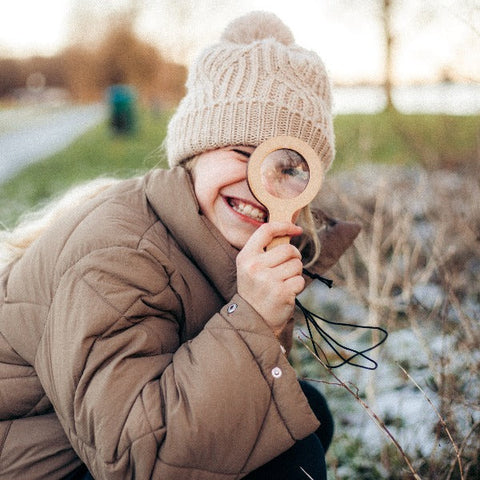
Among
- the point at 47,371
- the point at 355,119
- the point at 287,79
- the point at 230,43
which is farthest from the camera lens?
the point at 355,119

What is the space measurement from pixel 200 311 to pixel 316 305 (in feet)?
7.13

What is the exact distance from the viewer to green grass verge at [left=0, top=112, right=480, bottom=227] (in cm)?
346

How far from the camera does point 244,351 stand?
1.29 metres

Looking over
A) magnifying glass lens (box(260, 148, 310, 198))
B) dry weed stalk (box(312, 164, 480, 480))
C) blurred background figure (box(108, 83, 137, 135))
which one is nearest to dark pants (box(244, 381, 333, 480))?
dry weed stalk (box(312, 164, 480, 480))

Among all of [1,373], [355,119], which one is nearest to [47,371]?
[1,373]

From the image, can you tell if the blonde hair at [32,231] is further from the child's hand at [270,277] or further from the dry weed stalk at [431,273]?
the dry weed stalk at [431,273]

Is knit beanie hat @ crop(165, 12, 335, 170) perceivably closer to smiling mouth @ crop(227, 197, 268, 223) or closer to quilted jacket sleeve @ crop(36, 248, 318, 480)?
smiling mouth @ crop(227, 197, 268, 223)

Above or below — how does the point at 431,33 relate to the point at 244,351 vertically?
above

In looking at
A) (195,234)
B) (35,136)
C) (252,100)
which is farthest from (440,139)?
(35,136)

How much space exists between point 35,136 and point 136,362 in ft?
45.1

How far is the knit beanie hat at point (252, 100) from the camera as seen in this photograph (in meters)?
1.63

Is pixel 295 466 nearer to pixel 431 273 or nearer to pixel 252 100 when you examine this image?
pixel 252 100

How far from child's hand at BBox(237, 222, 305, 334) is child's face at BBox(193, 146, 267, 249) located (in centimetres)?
24

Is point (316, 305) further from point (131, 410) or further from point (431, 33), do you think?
point (131, 410)
